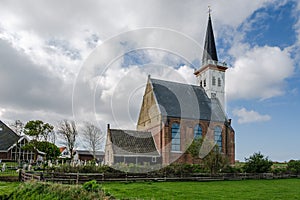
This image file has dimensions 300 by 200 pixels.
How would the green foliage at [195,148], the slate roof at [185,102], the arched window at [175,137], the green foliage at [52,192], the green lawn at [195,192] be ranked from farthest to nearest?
1. the slate roof at [185,102]
2. the arched window at [175,137]
3. the green foliage at [195,148]
4. the green lawn at [195,192]
5. the green foliage at [52,192]

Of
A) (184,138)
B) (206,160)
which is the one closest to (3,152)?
(184,138)

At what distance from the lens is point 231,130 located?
4497 centimetres

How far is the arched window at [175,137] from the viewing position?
39.9 m

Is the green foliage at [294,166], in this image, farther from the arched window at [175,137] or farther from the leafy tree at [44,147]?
the leafy tree at [44,147]

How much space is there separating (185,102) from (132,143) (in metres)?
10.8

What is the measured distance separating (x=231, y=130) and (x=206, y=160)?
1473cm

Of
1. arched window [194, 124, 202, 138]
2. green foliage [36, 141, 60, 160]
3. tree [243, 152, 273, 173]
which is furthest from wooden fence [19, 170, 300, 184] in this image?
green foliage [36, 141, 60, 160]

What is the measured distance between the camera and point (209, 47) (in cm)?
5241

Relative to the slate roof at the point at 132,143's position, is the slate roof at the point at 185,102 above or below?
above

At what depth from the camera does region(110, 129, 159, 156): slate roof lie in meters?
37.2

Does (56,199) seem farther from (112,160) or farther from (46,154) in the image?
(46,154)

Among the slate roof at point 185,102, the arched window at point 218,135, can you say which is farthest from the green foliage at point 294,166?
the slate roof at point 185,102

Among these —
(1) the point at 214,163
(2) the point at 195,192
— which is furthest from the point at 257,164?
(2) the point at 195,192

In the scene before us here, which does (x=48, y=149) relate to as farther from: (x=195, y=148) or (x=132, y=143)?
(x=195, y=148)
